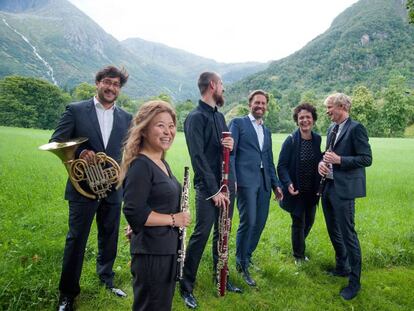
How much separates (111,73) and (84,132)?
2.55 ft

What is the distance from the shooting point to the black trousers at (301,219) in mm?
5109

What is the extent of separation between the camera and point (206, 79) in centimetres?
395

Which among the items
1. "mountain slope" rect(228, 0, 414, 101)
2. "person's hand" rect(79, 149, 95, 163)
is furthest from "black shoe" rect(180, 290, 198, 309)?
"mountain slope" rect(228, 0, 414, 101)

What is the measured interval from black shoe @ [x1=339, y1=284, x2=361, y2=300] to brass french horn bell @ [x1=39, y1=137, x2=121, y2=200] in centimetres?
336

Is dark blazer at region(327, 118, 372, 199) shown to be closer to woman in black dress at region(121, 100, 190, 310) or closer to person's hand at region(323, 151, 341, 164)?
person's hand at region(323, 151, 341, 164)

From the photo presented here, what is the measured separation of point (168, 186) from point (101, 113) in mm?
1970

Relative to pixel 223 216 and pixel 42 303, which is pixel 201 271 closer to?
pixel 223 216

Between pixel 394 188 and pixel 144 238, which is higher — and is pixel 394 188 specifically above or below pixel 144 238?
below

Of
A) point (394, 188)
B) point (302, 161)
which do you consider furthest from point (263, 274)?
point (394, 188)

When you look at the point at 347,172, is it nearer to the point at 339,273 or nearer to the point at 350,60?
the point at 339,273

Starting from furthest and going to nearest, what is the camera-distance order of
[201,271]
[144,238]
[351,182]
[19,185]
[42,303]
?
1. [19,185]
2. [201,271]
3. [351,182]
4. [42,303]
5. [144,238]

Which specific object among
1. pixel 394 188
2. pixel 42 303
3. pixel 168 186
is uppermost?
pixel 168 186

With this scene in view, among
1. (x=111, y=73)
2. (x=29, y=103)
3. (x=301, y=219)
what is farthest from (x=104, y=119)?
(x=29, y=103)

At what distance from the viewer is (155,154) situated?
2539 millimetres
